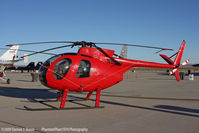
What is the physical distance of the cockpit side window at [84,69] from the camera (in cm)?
856

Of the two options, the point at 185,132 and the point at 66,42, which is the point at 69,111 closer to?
the point at 66,42

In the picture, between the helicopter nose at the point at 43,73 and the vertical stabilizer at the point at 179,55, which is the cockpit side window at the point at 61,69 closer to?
the helicopter nose at the point at 43,73

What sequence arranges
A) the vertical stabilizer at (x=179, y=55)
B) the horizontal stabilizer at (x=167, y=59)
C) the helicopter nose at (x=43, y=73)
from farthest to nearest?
the horizontal stabilizer at (x=167, y=59) → the vertical stabilizer at (x=179, y=55) → the helicopter nose at (x=43, y=73)

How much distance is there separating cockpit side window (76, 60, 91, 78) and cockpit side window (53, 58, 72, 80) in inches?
19.3

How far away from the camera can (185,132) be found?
527cm

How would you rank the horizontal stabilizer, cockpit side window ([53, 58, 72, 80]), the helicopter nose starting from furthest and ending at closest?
the horizontal stabilizer
the helicopter nose
cockpit side window ([53, 58, 72, 80])

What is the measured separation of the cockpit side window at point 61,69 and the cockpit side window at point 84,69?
1.61ft

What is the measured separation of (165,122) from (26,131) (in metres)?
4.16

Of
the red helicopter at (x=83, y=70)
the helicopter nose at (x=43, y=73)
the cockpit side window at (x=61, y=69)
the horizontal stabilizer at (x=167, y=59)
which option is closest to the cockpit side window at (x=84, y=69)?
the red helicopter at (x=83, y=70)

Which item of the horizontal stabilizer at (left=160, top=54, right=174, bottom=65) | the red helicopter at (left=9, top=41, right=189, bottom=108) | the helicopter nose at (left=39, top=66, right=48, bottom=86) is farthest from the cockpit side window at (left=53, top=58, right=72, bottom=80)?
the horizontal stabilizer at (left=160, top=54, right=174, bottom=65)

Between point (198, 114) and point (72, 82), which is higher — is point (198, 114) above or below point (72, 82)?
below

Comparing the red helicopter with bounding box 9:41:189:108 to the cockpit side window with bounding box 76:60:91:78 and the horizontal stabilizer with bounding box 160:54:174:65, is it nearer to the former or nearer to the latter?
the cockpit side window with bounding box 76:60:91:78

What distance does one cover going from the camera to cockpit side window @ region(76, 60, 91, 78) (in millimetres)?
8562

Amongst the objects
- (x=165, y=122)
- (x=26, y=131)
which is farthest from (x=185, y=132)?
(x=26, y=131)
